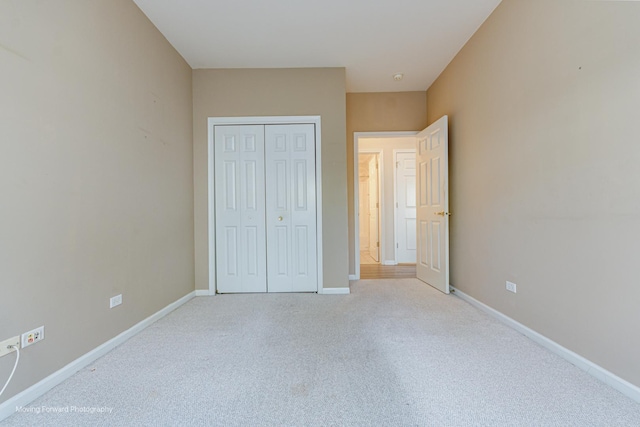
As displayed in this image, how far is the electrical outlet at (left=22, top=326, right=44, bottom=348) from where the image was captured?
1.39 m

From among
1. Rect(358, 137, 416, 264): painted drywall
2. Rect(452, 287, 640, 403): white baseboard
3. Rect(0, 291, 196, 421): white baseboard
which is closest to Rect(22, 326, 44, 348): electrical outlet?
Rect(0, 291, 196, 421): white baseboard

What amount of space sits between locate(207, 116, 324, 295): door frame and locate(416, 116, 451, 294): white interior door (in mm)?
1414

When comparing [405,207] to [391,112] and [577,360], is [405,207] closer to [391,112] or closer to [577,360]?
[391,112]

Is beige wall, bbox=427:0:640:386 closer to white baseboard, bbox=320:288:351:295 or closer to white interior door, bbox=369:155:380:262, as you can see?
white baseboard, bbox=320:288:351:295

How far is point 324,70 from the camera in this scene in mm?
3307

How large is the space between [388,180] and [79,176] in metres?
4.70

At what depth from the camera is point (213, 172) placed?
3342 mm

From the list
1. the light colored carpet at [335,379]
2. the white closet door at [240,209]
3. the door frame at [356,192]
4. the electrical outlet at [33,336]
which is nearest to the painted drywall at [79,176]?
the electrical outlet at [33,336]

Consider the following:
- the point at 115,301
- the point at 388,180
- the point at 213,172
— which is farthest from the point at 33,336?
the point at 388,180

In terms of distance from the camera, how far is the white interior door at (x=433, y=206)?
3182 mm

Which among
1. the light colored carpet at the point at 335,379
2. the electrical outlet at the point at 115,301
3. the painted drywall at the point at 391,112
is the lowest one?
the light colored carpet at the point at 335,379

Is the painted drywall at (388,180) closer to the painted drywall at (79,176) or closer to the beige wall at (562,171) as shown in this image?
the beige wall at (562,171)

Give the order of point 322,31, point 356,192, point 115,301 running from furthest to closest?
point 356,192
point 322,31
point 115,301

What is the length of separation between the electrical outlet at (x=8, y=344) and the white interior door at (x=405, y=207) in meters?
5.03
